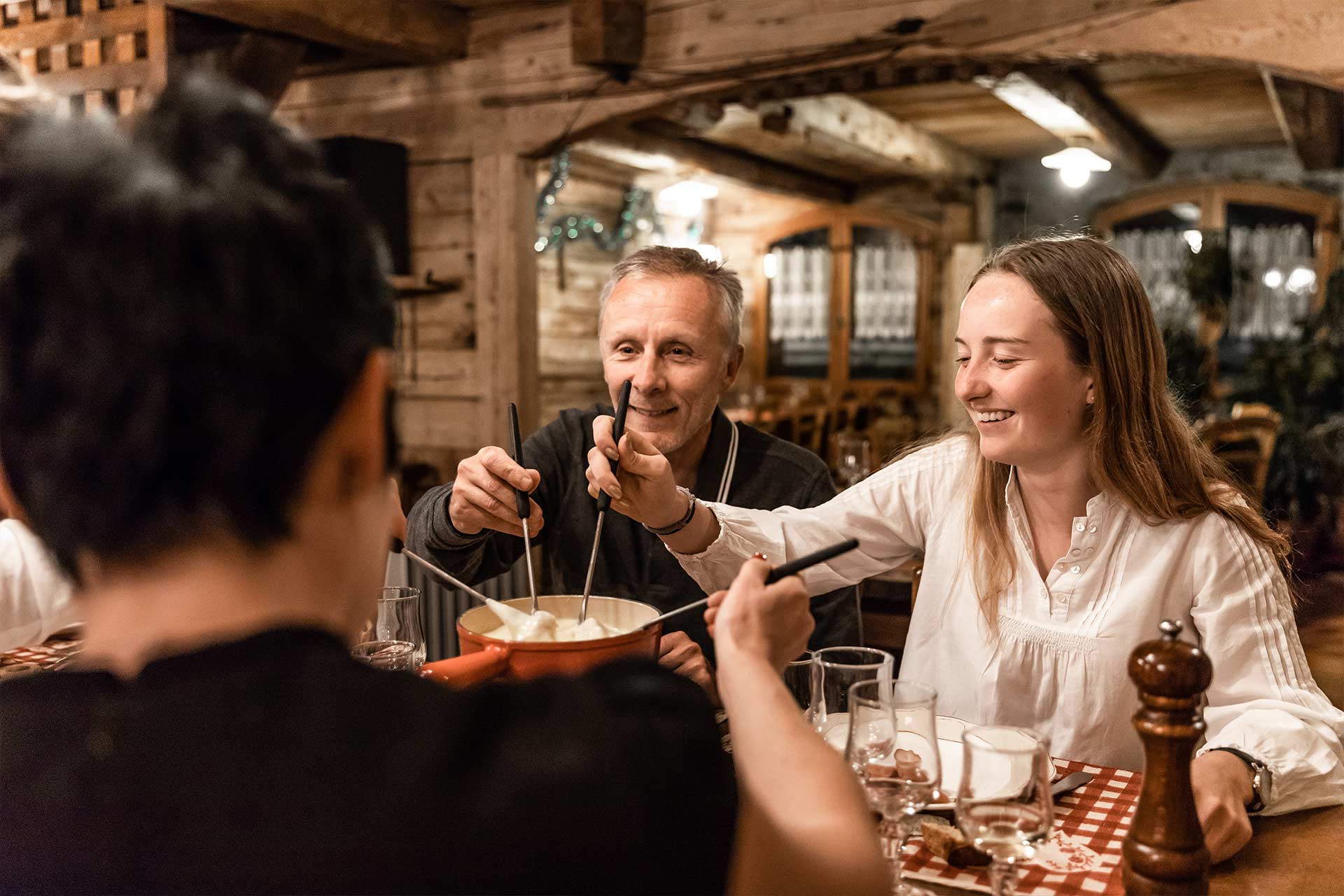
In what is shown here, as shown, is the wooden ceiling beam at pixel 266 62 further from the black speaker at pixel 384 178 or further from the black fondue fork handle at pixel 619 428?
the black fondue fork handle at pixel 619 428

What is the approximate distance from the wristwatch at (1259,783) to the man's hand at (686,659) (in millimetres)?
691

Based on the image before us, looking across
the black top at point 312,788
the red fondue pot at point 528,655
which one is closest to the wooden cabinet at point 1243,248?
the red fondue pot at point 528,655

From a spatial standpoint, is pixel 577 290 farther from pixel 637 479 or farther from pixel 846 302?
pixel 637 479

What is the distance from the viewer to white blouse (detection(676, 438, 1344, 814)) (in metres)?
1.44

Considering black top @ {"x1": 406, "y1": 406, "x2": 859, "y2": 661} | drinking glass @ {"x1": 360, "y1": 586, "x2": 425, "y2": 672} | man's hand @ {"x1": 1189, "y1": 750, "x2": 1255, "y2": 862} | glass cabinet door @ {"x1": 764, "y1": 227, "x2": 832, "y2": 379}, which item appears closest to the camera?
man's hand @ {"x1": 1189, "y1": 750, "x2": 1255, "y2": 862}

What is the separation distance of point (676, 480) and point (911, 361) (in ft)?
25.2

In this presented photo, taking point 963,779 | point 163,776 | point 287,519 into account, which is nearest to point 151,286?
point 287,519

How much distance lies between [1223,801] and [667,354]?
4.27ft

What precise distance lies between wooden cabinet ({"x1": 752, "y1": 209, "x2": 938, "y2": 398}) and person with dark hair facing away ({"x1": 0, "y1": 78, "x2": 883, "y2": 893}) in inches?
359

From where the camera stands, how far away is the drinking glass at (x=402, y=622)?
A: 1542 mm

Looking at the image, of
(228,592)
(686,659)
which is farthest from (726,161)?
(228,592)

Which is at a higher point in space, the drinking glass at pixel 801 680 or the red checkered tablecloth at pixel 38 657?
the drinking glass at pixel 801 680

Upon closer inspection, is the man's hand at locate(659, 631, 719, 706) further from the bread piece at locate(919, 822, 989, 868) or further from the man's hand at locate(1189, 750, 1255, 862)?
the man's hand at locate(1189, 750, 1255, 862)

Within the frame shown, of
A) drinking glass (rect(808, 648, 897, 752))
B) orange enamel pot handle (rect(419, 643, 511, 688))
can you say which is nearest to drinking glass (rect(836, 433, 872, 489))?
drinking glass (rect(808, 648, 897, 752))
